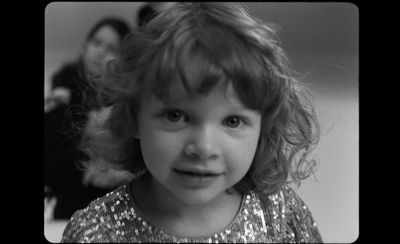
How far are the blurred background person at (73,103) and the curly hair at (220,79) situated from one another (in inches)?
1.6

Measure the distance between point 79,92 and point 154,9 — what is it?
249 millimetres

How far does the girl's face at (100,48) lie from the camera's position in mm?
1125

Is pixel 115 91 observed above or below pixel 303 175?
above

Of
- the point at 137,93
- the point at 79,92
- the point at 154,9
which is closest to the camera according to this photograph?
the point at 137,93

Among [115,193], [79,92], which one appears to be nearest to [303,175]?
[115,193]

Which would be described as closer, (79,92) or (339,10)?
(339,10)

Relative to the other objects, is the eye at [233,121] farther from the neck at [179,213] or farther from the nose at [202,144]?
the neck at [179,213]

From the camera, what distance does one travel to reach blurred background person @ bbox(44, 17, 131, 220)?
1.12m

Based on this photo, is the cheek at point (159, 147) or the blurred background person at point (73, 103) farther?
the blurred background person at point (73, 103)

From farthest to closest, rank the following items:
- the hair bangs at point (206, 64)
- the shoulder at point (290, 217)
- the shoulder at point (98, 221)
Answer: the shoulder at point (290, 217), the shoulder at point (98, 221), the hair bangs at point (206, 64)

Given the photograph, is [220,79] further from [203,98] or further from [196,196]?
[196,196]

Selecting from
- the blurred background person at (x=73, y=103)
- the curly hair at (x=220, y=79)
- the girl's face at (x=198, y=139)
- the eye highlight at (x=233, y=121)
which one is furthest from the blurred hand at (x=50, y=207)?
the eye highlight at (x=233, y=121)

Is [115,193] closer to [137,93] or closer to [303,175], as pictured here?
[137,93]

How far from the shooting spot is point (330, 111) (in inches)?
43.3
